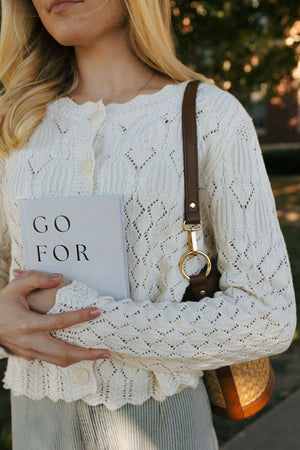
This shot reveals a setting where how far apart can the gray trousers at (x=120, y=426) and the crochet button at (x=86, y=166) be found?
65cm

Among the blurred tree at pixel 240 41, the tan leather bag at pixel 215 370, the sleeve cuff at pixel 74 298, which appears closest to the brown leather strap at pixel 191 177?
the tan leather bag at pixel 215 370

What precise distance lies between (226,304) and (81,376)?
448 mm

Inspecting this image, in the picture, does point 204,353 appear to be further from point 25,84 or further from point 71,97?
point 25,84

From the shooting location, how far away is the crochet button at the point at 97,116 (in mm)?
1440

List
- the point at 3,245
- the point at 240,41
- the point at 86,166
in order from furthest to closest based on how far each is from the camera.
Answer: the point at 240,41, the point at 3,245, the point at 86,166

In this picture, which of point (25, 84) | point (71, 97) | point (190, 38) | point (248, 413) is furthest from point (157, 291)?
point (190, 38)

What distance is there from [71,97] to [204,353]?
0.93 m

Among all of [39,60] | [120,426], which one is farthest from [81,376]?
[39,60]

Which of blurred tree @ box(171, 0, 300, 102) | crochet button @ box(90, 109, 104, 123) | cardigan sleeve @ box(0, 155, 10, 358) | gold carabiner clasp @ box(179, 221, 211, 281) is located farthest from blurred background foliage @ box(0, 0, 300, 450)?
gold carabiner clasp @ box(179, 221, 211, 281)

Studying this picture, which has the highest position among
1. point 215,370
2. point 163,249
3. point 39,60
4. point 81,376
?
point 39,60

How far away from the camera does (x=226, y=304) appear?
4.13 feet

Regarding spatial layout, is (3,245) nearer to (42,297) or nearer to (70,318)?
(42,297)

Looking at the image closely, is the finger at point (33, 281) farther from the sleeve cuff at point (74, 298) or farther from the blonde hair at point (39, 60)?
the blonde hair at point (39, 60)

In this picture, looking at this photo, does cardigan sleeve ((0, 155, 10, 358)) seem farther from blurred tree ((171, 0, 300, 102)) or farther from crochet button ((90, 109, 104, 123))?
blurred tree ((171, 0, 300, 102))
